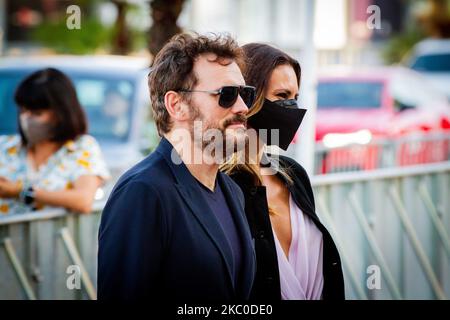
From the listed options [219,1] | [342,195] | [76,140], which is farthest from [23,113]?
[219,1]

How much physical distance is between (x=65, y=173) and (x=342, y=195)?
5.44ft

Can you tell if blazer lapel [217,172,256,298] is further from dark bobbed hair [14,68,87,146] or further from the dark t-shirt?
dark bobbed hair [14,68,87,146]

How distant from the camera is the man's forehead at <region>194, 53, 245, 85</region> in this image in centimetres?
291

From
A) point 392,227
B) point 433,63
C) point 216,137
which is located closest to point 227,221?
point 216,137

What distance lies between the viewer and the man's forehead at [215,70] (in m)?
2.91

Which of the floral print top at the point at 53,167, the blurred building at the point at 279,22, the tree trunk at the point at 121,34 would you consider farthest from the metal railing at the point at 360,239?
the blurred building at the point at 279,22

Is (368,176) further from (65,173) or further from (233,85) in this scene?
(233,85)

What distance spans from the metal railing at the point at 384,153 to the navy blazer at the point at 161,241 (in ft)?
15.6

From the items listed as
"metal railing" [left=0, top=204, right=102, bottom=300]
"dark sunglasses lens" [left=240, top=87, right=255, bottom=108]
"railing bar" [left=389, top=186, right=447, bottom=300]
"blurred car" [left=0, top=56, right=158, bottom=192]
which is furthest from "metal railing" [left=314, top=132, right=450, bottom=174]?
"dark sunglasses lens" [left=240, top=87, right=255, bottom=108]

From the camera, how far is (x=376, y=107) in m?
13.2

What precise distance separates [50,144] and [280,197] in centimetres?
219

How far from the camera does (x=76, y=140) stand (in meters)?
5.37

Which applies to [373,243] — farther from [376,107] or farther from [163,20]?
[376,107]
